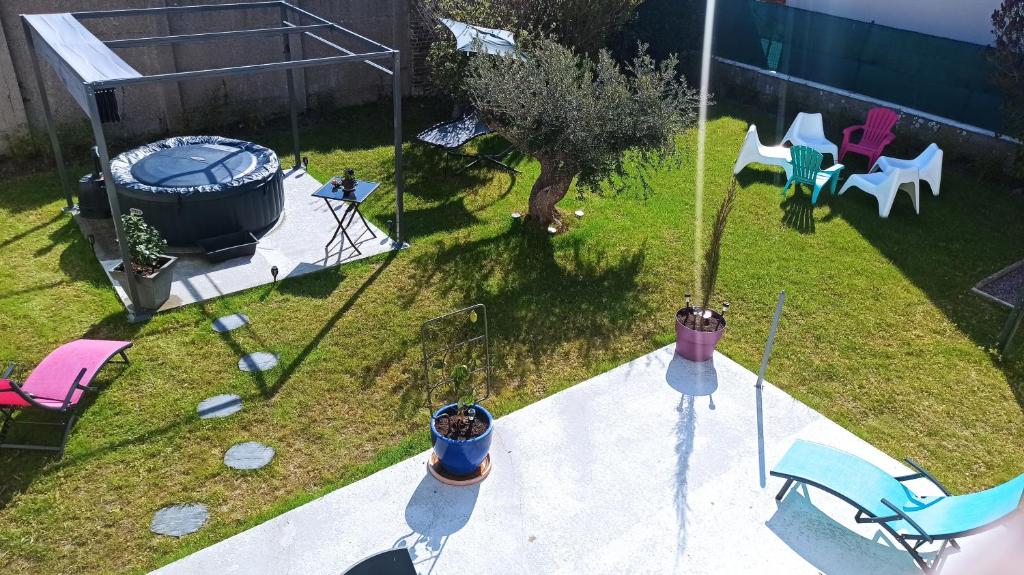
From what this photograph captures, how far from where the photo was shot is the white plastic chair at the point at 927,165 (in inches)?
435

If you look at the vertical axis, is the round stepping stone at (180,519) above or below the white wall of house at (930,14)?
below

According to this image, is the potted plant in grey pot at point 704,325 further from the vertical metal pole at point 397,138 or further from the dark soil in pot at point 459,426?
the vertical metal pole at point 397,138

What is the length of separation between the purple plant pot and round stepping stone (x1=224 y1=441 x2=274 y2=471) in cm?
407

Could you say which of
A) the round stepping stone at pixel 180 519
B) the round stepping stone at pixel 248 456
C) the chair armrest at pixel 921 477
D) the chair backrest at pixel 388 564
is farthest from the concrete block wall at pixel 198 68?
the chair armrest at pixel 921 477

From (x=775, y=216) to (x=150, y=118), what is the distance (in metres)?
10.2

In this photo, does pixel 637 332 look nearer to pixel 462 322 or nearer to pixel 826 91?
pixel 462 322

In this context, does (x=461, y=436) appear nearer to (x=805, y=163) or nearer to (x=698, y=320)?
(x=698, y=320)

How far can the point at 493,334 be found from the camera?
7492mm

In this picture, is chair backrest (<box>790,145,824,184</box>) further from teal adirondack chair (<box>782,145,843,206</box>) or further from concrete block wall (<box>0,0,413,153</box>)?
concrete block wall (<box>0,0,413,153</box>)

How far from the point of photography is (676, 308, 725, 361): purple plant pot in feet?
23.0

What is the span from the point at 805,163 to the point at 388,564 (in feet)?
32.0

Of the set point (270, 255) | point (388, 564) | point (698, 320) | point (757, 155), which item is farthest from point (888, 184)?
point (388, 564)

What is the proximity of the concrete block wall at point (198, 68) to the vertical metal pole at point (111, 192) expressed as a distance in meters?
4.78

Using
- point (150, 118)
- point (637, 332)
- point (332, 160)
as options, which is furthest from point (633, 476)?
point (150, 118)
